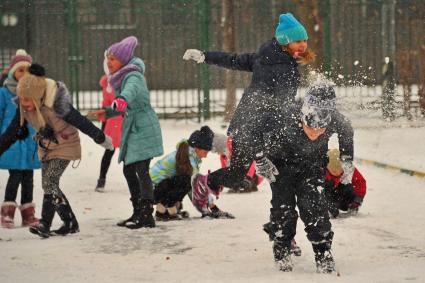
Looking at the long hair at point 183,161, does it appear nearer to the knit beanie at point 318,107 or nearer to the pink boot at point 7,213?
the pink boot at point 7,213

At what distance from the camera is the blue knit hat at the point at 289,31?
784 cm

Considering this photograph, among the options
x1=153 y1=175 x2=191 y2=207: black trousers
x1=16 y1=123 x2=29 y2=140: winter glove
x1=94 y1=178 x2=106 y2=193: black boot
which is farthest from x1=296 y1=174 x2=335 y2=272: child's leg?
x1=94 y1=178 x2=106 y2=193: black boot

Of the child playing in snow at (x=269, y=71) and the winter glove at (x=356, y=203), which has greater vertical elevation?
the child playing in snow at (x=269, y=71)

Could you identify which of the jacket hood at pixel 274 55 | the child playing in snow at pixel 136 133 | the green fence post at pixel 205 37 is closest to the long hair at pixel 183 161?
the child playing in snow at pixel 136 133

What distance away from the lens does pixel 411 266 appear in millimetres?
6938

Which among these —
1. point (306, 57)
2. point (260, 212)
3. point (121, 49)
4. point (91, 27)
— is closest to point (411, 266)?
point (306, 57)

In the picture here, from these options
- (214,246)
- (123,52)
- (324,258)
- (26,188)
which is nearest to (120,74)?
(123,52)

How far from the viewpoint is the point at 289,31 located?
7875mm

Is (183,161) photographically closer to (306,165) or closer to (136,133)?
(136,133)

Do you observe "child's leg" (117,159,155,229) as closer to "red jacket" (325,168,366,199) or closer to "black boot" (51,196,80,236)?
"black boot" (51,196,80,236)

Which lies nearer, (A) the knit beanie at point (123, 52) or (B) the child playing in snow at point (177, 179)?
(A) the knit beanie at point (123, 52)

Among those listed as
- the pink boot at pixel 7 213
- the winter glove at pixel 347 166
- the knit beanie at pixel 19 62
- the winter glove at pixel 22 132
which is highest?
the knit beanie at pixel 19 62

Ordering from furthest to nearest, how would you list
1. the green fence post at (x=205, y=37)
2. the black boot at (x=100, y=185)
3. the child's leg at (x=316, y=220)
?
the green fence post at (x=205, y=37) < the black boot at (x=100, y=185) < the child's leg at (x=316, y=220)

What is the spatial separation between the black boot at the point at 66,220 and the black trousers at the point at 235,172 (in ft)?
4.05
